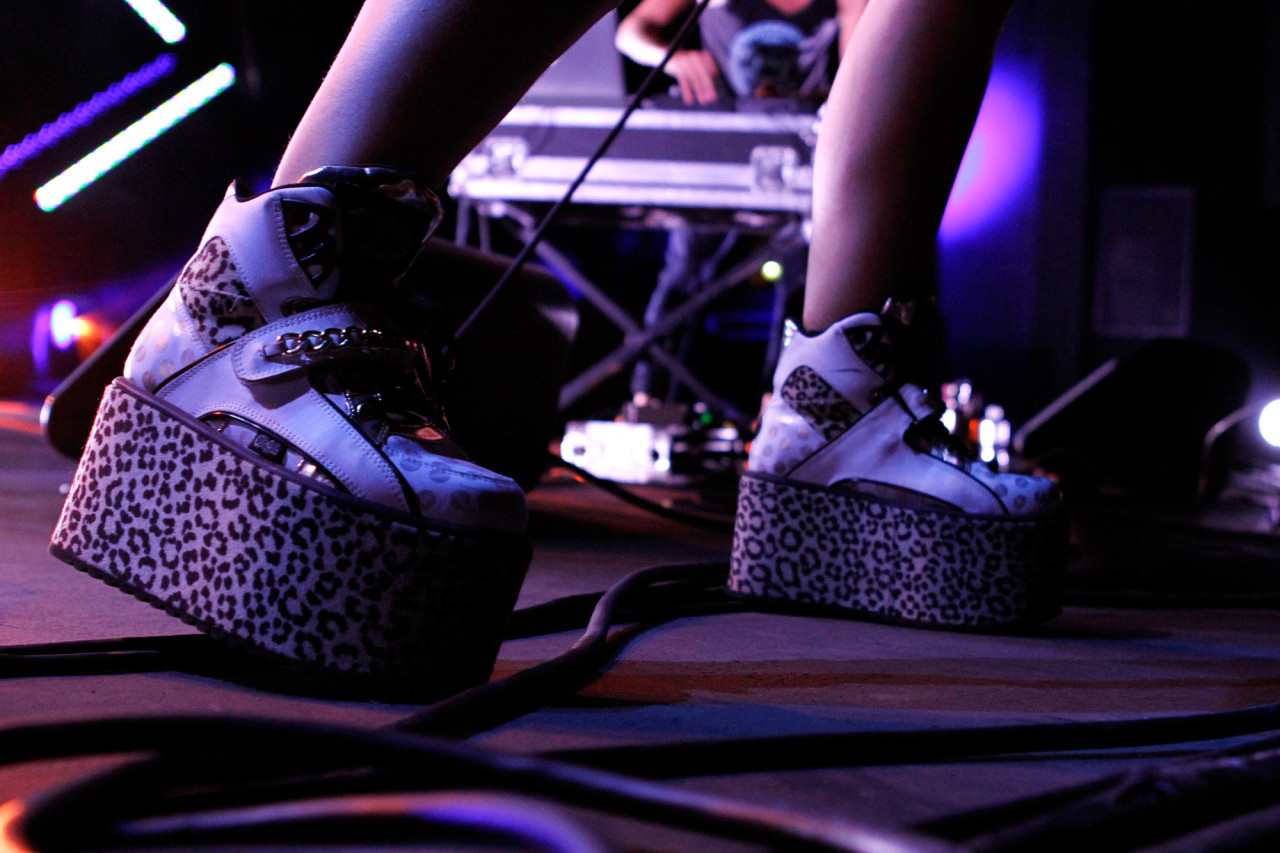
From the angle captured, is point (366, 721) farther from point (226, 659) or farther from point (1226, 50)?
point (1226, 50)

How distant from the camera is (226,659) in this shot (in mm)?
538

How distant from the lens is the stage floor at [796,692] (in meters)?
0.36

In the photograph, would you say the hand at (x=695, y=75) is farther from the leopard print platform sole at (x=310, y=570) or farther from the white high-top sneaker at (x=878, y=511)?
the leopard print platform sole at (x=310, y=570)

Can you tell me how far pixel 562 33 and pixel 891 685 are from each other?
45 cm

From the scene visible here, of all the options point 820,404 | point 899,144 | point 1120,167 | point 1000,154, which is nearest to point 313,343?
point 820,404

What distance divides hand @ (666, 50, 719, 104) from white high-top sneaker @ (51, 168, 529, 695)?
86.4 inches

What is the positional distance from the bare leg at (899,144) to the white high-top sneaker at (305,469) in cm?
44

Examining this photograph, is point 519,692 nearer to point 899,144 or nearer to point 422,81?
point 422,81

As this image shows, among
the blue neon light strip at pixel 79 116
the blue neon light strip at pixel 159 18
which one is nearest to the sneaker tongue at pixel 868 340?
the blue neon light strip at pixel 79 116

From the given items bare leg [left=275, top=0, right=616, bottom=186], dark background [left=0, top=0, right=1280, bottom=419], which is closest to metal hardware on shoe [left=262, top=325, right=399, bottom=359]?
bare leg [left=275, top=0, right=616, bottom=186]

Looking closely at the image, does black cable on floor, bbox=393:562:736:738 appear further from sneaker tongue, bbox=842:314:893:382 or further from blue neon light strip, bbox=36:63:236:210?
blue neon light strip, bbox=36:63:236:210

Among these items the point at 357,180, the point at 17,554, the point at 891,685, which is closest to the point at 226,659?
the point at 357,180

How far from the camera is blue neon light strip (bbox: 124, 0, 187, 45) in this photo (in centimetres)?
153

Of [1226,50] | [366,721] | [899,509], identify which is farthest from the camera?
[1226,50]
